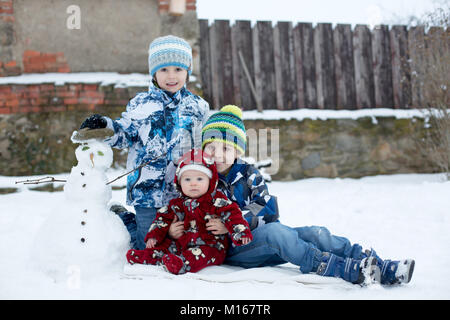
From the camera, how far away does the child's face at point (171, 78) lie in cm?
229

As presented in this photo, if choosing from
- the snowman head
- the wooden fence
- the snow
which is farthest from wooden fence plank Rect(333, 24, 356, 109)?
the snowman head

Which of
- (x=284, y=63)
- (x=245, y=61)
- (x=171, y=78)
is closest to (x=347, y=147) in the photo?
(x=284, y=63)

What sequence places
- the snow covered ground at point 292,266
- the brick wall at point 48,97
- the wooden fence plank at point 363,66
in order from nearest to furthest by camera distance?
the snow covered ground at point 292,266, the brick wall at point 48,97, the wooden fence plank at point 363,66

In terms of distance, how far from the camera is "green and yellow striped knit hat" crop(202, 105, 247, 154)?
88.0 inches

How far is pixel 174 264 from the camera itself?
1.85 metres

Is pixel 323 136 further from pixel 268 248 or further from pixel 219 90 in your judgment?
pixel 268 248

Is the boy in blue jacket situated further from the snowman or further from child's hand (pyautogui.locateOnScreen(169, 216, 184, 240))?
the snowman

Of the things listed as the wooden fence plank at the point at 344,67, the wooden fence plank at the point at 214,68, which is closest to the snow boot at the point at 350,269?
the wooden fence plank at the point at 214,68

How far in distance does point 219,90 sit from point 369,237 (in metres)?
3.06

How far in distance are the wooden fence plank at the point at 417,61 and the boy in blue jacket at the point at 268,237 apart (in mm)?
4143

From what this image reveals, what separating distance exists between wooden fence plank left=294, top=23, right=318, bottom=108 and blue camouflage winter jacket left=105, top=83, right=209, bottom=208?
356 centimetres

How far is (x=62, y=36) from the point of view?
463 cm

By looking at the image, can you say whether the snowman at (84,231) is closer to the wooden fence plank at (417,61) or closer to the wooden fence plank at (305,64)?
the wooden fence plank at (305,64)
